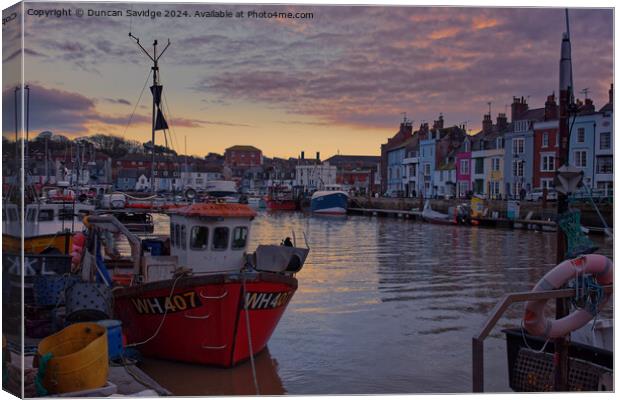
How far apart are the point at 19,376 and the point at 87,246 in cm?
376

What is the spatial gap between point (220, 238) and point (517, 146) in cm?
984

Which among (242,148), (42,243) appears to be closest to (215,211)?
(242,148)

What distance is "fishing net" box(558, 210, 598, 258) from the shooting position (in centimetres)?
941

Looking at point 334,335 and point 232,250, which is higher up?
point 232,250

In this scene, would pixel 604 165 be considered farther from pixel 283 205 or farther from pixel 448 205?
pixel 283 205

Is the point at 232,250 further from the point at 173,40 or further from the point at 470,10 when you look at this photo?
the point at 470,10

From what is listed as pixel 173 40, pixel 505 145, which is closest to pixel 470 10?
pixel 173 40

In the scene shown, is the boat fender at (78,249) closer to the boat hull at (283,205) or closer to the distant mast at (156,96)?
the distant mast at (156,96)

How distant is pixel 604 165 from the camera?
37.9 ft

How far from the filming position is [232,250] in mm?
12508

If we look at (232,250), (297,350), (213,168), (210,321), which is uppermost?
(213,168)

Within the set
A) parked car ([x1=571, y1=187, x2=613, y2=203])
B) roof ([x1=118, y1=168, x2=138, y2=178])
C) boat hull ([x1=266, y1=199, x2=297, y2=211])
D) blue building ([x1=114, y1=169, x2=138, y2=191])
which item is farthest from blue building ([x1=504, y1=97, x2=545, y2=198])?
boat hull ([x1=266, y1=199, x2=297, y2=211])

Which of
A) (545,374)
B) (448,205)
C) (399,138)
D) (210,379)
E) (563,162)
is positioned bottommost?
(210,379)

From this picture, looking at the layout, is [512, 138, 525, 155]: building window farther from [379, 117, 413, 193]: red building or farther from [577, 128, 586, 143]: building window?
[577, 128, 586, 143]: building window
